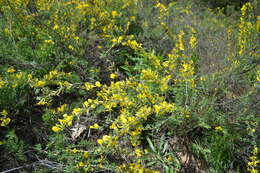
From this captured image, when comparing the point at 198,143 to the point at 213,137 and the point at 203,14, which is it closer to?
the point at 213,137

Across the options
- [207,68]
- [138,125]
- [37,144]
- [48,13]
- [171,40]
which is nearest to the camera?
[138,125]

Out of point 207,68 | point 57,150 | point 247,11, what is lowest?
point 57,150

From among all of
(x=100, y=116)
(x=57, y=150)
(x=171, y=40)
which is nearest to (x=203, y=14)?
(x=171, y=40)

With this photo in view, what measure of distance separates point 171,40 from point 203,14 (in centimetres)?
221

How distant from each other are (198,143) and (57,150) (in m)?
1.76

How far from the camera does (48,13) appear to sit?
10.7 feet

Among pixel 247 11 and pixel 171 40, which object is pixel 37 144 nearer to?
pixel 171 40

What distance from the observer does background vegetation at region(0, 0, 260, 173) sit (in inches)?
80.6

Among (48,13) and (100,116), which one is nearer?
(100,116)

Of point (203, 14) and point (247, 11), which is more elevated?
point (203, 14)

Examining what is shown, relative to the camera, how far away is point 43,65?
2602 millimetres

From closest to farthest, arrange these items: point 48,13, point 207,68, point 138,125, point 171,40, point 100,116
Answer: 1. point 138,125
2. point 100,116
3. point 207,68
4. point 48,13
5. point 171,40

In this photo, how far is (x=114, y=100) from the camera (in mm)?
1941

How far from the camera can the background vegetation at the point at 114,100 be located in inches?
80.6
